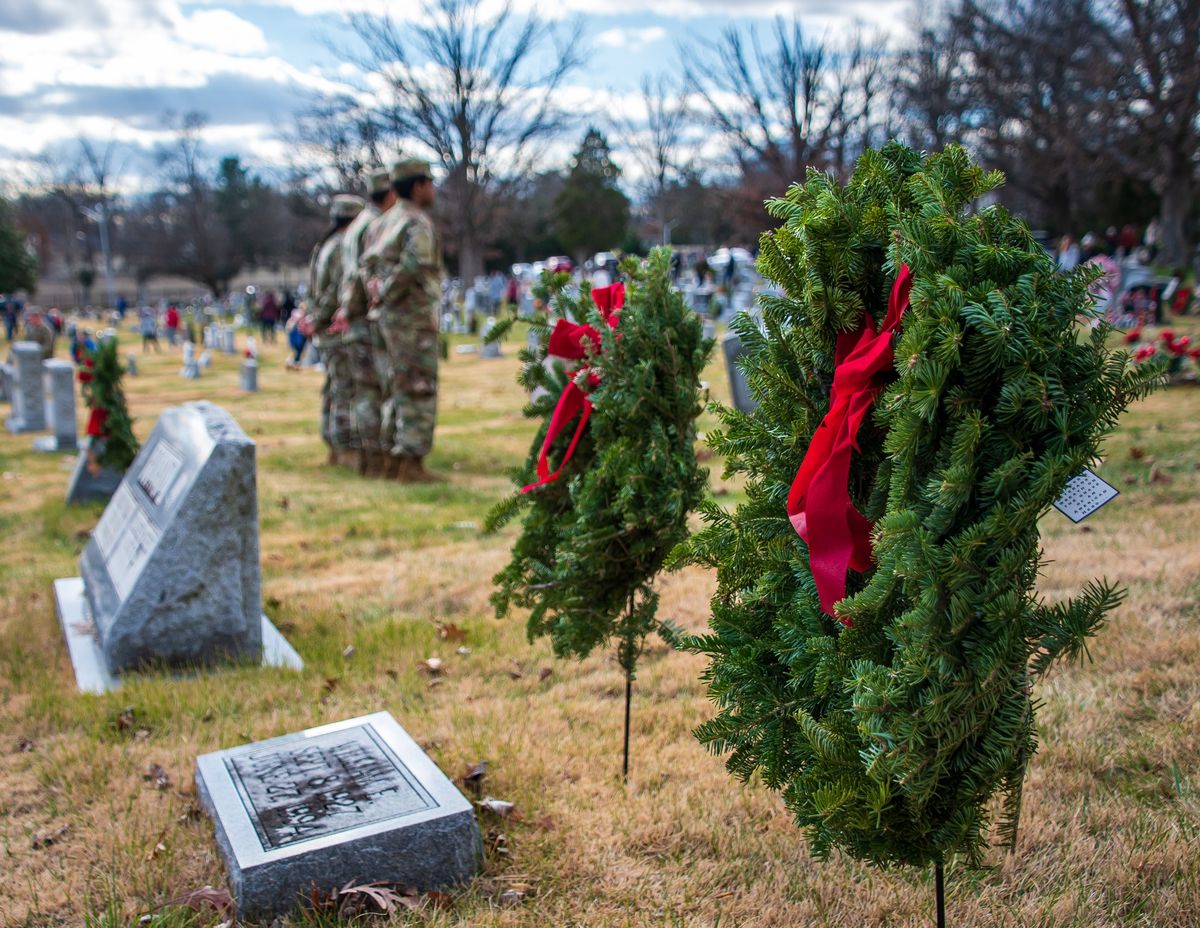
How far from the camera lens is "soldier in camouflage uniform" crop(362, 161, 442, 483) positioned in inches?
385

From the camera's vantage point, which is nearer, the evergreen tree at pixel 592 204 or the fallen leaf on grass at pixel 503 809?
the fallen leaf on grass at pixel 503 809

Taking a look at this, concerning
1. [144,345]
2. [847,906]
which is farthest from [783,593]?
[144,345]

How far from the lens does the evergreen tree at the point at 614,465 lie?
3531 millimetres

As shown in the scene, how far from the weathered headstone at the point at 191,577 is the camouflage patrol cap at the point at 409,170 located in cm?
484

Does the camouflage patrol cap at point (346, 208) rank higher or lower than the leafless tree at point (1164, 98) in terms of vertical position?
lower

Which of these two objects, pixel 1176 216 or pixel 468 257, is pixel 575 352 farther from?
pixel 468 257

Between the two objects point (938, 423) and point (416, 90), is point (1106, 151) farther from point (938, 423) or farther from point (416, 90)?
point (938, 423)

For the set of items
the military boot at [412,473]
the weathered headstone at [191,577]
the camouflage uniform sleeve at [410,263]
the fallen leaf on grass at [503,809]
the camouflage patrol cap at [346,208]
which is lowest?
the military boot at [412,473]

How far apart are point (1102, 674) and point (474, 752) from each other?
2.71 meters

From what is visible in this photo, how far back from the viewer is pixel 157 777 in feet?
13.2

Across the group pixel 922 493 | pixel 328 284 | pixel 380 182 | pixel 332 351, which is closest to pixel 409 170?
pixel 380 182

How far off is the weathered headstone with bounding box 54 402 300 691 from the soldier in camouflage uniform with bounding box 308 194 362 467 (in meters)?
5.99

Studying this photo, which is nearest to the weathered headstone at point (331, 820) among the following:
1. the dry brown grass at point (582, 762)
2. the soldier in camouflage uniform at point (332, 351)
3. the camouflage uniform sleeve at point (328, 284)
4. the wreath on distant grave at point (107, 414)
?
the dry brown grass at point (582, 762)

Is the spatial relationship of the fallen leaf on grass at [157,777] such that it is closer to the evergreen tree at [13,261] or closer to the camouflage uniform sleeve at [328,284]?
the camouflage uniform sleeve at [328,284]
